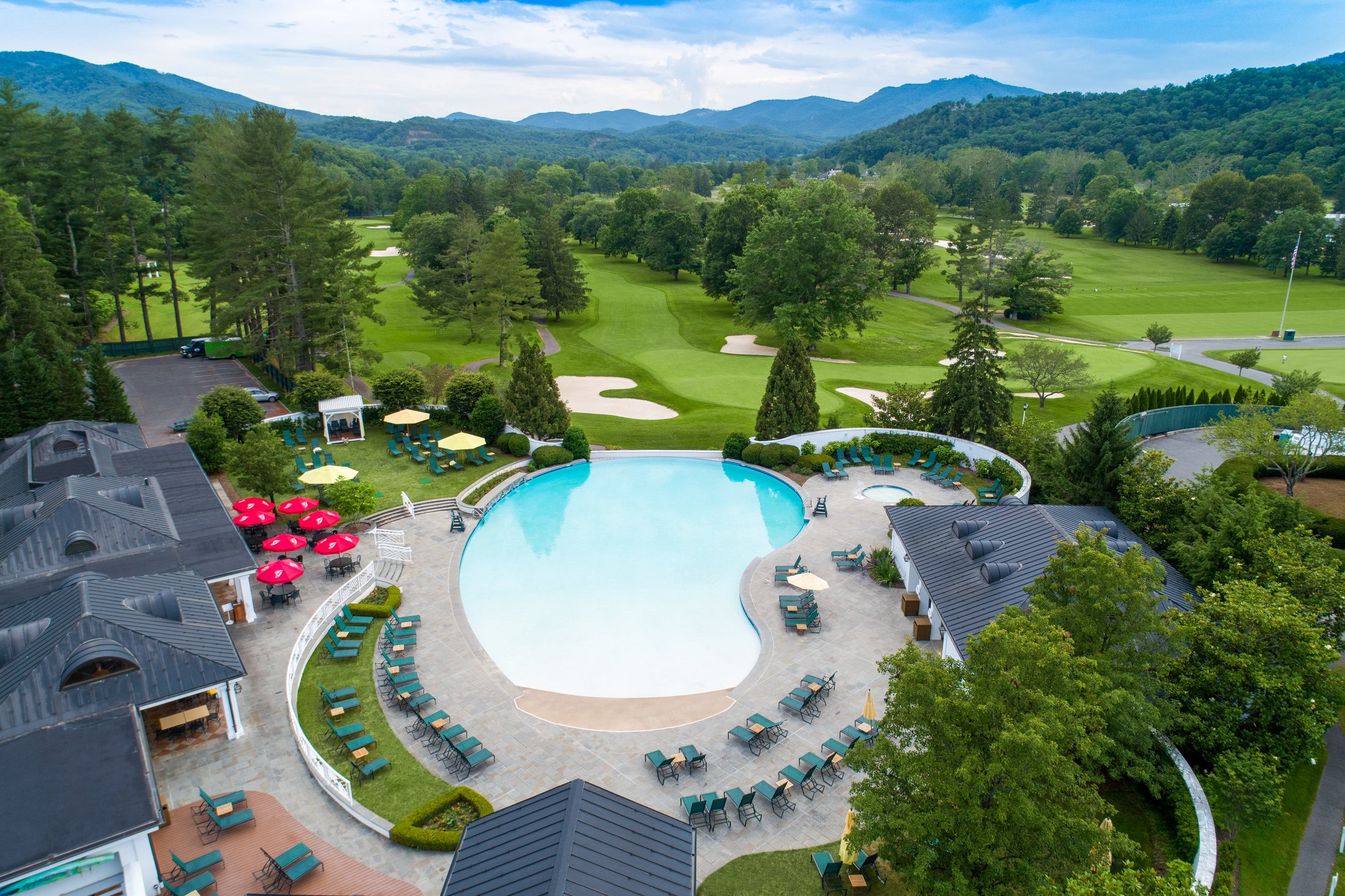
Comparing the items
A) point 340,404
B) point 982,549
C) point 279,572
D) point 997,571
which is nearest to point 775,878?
point 997,571

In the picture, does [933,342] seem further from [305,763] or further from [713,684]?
[305,763]

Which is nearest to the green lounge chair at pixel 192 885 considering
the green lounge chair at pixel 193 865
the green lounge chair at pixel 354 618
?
the green lounge chair at pixel 193 865

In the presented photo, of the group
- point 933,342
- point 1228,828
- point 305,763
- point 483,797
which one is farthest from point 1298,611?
point 933,342

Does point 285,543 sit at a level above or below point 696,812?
above

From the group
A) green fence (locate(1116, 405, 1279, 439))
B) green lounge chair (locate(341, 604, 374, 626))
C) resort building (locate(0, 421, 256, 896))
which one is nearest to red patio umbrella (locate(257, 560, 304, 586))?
resort building (locate(0, 421, 256, 896))

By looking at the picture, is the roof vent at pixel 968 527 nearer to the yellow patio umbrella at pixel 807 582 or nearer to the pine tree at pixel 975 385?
the yellow patio umbrella at pixel 807 582

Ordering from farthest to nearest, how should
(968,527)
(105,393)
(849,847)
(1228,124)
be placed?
(1228,124) < (105,393) < (968,527) < (849,847)

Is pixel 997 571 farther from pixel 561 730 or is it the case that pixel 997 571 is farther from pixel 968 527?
pixel 561 730

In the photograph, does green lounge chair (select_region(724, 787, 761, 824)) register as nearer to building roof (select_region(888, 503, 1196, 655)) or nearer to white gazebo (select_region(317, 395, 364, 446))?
building roof (select_region(888, 503, 1196, 655))
